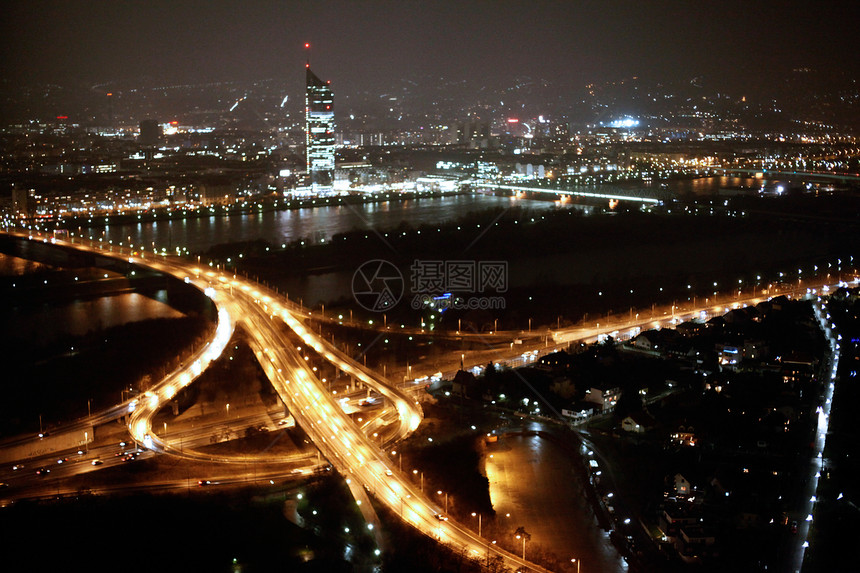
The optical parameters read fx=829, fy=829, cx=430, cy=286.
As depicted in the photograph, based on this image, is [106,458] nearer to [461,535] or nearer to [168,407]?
[168,407]

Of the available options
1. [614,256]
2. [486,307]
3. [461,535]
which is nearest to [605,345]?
[486,307]
